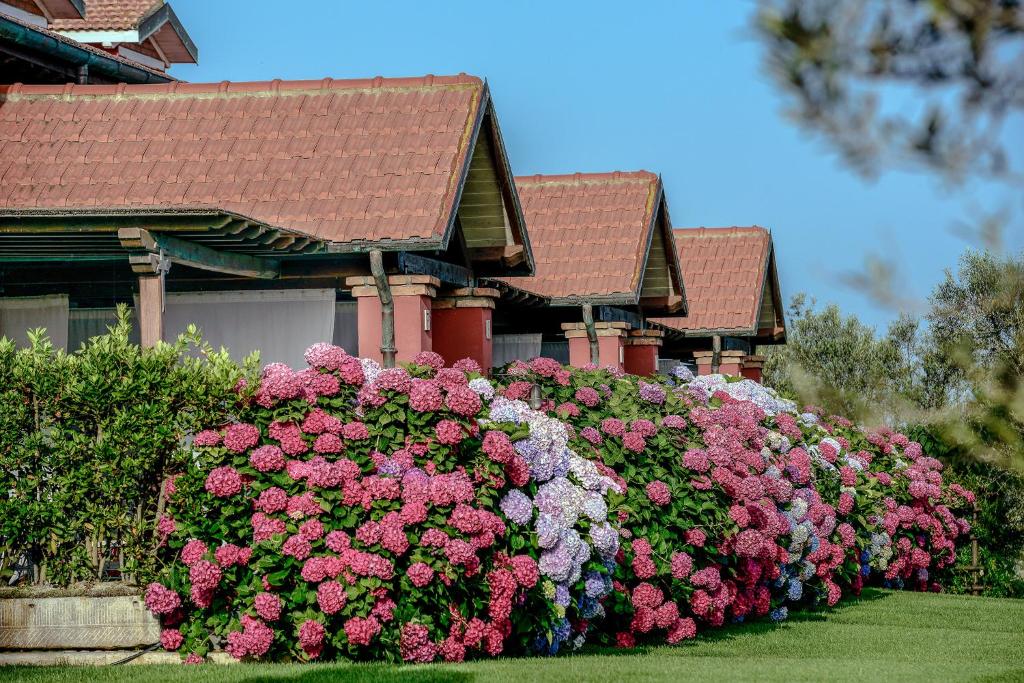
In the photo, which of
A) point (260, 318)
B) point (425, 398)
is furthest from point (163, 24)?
point (425, 398)

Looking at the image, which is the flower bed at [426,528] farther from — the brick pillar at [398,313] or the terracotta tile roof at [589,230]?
the terracotta tile roof at [589,230]

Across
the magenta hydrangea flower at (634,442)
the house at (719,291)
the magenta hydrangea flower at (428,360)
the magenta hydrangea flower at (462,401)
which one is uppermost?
→ the house at (719,291)

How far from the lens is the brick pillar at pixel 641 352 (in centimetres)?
2470

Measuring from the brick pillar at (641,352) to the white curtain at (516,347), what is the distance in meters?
2.44

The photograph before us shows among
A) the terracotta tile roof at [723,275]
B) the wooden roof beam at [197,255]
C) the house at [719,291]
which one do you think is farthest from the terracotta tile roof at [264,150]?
the terracotta tile roof at [723,275]

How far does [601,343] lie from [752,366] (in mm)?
11275

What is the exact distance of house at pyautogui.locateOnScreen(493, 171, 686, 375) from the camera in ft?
70.9

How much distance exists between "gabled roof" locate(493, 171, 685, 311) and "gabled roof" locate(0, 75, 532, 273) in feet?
12.3

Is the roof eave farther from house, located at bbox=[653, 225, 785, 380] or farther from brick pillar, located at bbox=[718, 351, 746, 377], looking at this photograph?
brick pillar, located at bbox=[718, 351, 746, 377]

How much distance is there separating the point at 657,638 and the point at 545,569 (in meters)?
2.14

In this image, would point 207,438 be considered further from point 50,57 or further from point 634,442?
point 50,57

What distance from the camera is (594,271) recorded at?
21.9 meters

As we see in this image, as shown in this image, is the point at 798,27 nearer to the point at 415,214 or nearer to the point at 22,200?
the point at 415,214

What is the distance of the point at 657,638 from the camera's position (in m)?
11.1
